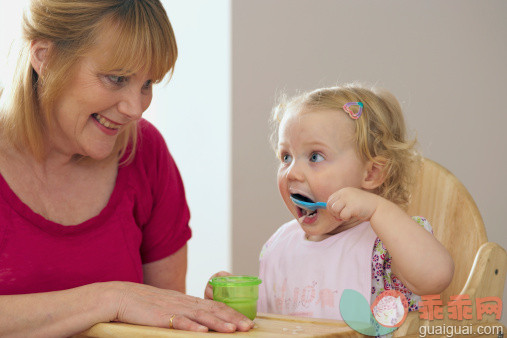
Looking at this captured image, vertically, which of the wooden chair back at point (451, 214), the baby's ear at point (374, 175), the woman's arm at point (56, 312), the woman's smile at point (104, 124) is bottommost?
the woman's arm at point (56, 312)

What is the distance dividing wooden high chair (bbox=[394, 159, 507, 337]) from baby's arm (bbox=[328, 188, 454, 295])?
57 mm

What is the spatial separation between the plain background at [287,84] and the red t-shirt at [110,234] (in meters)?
0.65

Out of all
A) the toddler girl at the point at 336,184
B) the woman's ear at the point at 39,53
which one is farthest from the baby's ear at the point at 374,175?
the woman's ear at the point at 39,53

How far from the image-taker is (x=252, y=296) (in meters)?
1.07

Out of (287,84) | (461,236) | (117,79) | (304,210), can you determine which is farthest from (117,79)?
(287,84)

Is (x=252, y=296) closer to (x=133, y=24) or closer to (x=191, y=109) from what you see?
(x=133, y=24)

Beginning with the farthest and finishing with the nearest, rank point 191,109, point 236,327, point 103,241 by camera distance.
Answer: point 191,109 → point 103,241 → point 236,327

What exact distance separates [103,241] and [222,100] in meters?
0.97

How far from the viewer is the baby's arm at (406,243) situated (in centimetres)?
104

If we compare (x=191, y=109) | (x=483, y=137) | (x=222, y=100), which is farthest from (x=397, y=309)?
(x=483, y=137)

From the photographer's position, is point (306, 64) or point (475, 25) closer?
point (306, 64)
